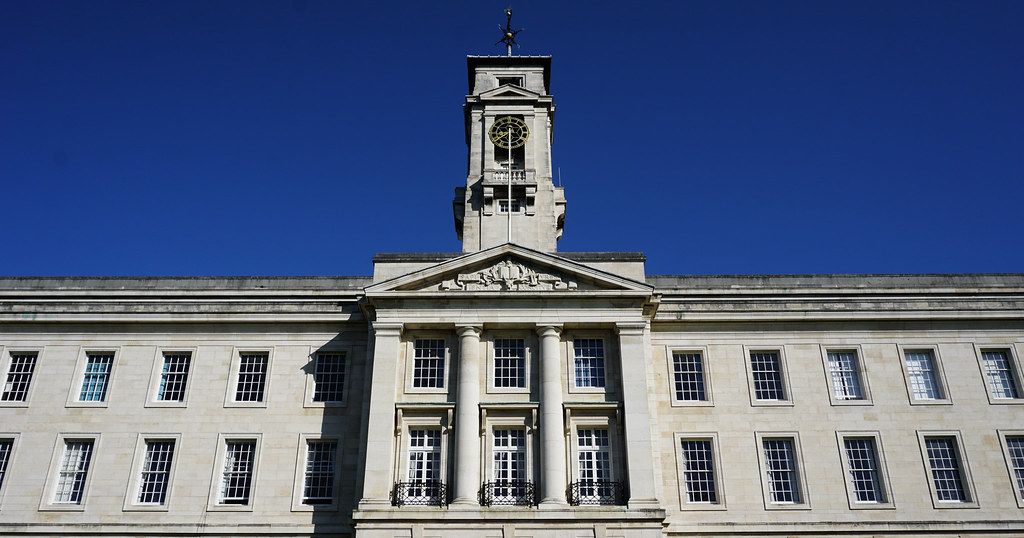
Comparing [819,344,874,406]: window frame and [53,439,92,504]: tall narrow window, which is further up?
[819,344,874,406]: window frame

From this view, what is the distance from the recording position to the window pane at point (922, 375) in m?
30.4

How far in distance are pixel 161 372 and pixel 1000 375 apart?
31238 millimetres

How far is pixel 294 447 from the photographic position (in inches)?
1153

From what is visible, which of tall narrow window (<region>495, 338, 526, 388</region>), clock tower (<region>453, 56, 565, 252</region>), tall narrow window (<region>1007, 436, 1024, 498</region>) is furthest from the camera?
clock tower (<region>453, 56, 565, 252</region>)

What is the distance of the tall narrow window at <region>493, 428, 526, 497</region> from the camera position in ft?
88.7

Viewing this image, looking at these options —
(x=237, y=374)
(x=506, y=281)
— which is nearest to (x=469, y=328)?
(x=506, y=281)

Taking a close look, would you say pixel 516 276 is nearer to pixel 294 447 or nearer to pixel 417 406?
pixel 417 406

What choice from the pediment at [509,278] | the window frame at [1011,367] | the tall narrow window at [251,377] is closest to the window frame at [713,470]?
the pediment at [509,278]

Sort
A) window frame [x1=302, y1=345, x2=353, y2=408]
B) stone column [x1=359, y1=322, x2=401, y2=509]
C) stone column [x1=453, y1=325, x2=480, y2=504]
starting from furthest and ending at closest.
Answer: window frame [x1=302, y1=345, x2=353, y2=408]
stone column [x1=453, y1=325, x2=480, y2=504]
stone column [x1=359, y1=322, x2=401, y2=509]

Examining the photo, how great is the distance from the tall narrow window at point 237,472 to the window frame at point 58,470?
4.54 m

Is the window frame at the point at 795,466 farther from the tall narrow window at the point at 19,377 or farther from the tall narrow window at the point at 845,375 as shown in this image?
the tall narrow window at the point at 19,377

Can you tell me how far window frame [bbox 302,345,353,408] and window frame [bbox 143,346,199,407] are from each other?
4.29 meters

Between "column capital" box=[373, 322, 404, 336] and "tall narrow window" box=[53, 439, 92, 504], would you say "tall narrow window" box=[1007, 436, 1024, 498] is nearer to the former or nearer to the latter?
"column capital" box=[373, 322, 404, 336]

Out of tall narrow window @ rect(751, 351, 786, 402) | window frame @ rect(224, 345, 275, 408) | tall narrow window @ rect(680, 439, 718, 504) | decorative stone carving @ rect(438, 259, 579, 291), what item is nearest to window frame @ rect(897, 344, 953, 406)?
tall narrow window @ rect(751, 351, 786, 402)
